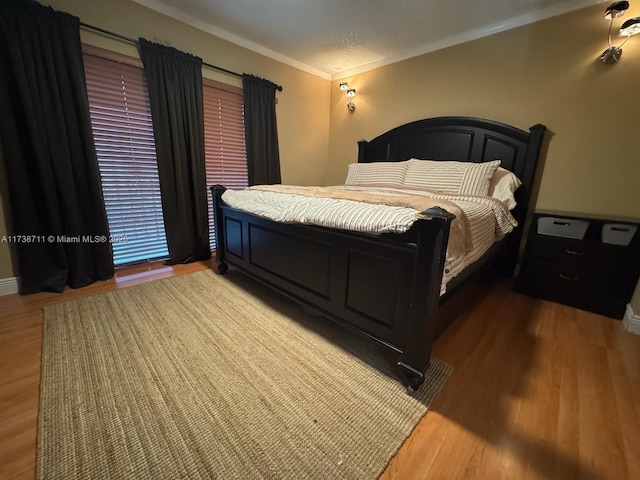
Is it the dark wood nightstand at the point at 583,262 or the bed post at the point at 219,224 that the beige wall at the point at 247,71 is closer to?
the bed post at the point at 219,224

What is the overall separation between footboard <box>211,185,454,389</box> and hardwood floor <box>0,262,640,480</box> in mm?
285

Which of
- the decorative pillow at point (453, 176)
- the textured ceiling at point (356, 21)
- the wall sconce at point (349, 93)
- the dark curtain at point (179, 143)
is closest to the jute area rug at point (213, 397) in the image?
the dark curtain at point (179, 143)

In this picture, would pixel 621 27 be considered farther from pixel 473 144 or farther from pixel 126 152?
pixel 126 152

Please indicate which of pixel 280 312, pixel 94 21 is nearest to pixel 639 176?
pixel 280 312

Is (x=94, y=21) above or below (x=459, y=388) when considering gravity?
above

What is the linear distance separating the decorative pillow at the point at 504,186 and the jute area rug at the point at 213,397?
64.3 inches

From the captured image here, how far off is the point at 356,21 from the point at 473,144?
1.63 metres

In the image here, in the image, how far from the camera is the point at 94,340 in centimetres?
150

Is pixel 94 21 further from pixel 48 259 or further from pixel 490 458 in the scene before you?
pixel 490 458

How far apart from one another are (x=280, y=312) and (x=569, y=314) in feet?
7.08

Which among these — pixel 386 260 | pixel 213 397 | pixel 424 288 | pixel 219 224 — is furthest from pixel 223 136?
pixel 424 288

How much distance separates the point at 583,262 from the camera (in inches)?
79.0

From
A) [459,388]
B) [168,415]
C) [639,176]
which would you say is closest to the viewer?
[168,415]

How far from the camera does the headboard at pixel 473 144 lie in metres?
2.40
